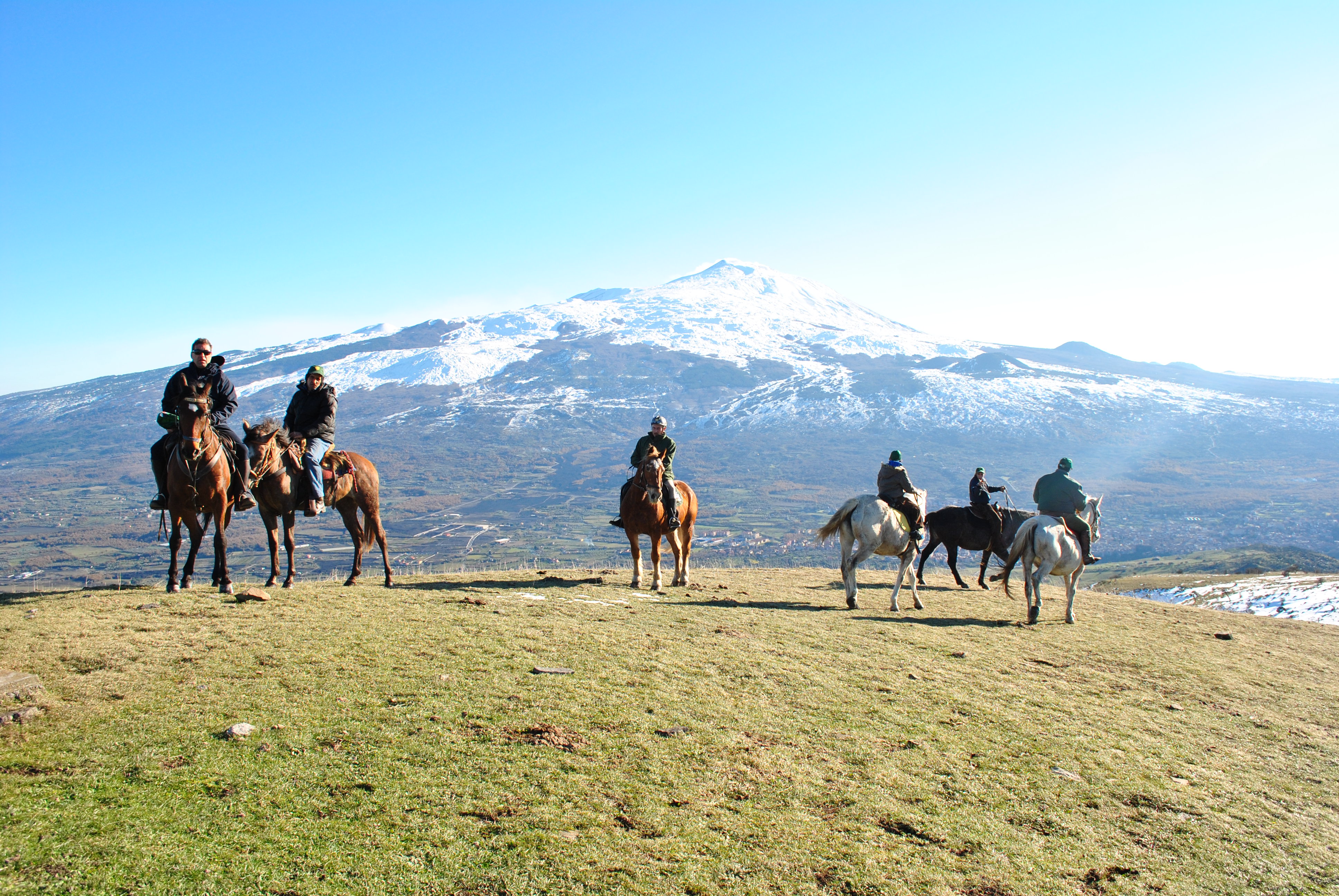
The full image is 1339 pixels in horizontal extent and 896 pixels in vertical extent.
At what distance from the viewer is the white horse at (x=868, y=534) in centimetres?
1393

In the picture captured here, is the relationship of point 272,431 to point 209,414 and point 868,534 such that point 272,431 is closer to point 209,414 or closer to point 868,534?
point 209,414

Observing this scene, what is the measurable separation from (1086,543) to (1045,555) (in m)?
1.95

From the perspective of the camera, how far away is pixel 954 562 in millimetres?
18641

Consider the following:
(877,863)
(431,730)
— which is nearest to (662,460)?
(431,730)

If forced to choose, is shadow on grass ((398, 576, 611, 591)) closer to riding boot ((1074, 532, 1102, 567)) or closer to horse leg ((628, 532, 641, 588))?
horse leg ((628, 532, 641, 588))

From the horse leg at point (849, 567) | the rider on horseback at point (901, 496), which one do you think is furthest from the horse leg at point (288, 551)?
the rider on horseback at point (901, 496)

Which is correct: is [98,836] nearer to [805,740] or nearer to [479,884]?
[479,884]

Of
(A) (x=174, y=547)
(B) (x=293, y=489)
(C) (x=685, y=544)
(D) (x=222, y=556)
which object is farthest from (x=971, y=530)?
(A) (x=174, y=547)

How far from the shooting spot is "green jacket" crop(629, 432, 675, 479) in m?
14.4

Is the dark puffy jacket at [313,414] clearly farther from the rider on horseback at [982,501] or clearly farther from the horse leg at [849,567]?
the rider on horseback at [982,501]

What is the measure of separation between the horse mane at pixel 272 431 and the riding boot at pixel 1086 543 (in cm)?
1477

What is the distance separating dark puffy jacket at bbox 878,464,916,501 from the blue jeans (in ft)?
33.5

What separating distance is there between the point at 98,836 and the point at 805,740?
5.24m

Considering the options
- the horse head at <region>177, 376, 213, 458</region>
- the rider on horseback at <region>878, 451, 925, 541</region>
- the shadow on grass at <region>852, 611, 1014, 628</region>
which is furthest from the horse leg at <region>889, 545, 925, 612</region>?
the horse head at <region>177, 376, 213, 458</region>
